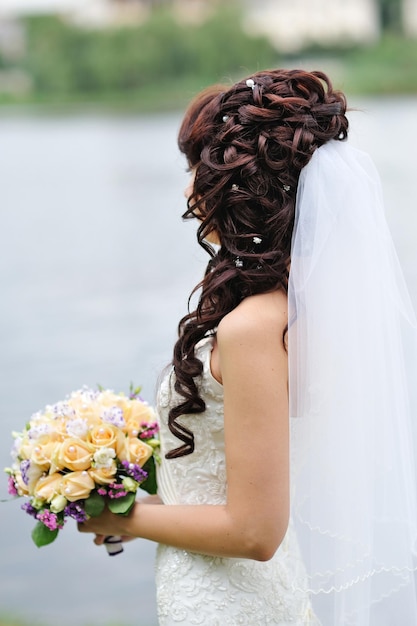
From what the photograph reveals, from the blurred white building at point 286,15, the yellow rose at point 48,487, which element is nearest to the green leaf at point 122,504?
the yellow rose at point 48,487

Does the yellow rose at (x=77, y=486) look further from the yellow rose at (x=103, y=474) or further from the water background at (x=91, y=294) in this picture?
the water background at (x=91, y=294)

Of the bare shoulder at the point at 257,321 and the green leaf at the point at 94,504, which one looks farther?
the green leaf at the point at 94,504

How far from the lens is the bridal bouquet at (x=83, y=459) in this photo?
70.1 inches

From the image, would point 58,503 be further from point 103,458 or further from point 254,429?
point 254,429

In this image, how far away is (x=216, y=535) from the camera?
5.24 feet

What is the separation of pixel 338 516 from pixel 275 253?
0.46m

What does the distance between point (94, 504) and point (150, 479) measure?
16cm

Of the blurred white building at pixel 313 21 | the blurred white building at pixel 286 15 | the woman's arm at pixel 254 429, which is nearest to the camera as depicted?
the woman's arm at pixel 254 429

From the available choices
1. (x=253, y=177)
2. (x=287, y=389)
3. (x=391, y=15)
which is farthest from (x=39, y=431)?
(x=391, y=15)

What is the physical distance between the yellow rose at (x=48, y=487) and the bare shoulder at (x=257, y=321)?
485 millimetres

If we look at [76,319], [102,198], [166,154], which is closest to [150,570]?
[76,319]

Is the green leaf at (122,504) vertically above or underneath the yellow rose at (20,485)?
above

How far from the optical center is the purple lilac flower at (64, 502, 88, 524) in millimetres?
1782

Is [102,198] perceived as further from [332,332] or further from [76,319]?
[332,332]
